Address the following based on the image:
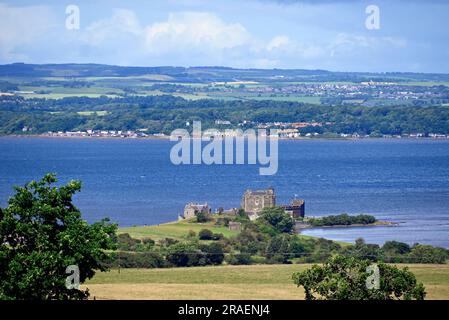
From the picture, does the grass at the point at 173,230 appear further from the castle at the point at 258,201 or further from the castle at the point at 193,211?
the castle at the point at 258,201

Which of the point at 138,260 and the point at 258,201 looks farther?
the point at 258,201

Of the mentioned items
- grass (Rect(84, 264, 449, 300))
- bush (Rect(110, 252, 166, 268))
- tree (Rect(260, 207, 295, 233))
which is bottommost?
tree (Rect(260, 207, 295, 233))

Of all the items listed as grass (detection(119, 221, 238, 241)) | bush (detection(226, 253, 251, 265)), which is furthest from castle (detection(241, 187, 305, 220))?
bush (detection(226, 253, 251, 265))

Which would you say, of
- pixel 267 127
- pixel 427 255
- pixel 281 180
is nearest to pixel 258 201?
pixel 427 255

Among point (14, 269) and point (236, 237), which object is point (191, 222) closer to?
point (236, 237)

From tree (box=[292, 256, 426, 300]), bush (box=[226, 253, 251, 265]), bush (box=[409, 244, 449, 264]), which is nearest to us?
tree (box=[292, 256, 426, 300])

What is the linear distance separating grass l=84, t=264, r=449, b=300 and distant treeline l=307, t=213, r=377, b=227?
18635 millimetres

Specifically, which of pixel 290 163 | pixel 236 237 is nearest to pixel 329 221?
pixel 236 237

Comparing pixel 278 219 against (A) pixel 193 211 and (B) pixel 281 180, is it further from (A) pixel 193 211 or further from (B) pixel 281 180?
(B) pixel 281 180

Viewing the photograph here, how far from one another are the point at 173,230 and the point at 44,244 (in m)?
28.8

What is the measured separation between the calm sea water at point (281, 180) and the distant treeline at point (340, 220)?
1557mm

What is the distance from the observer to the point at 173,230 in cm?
4544

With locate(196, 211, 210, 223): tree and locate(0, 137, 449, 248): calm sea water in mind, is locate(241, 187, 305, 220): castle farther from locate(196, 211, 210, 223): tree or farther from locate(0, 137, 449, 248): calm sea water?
locate(0, 137, 449, 248): calm sea water

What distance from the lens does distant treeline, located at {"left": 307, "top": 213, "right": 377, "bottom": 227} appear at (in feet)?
166
